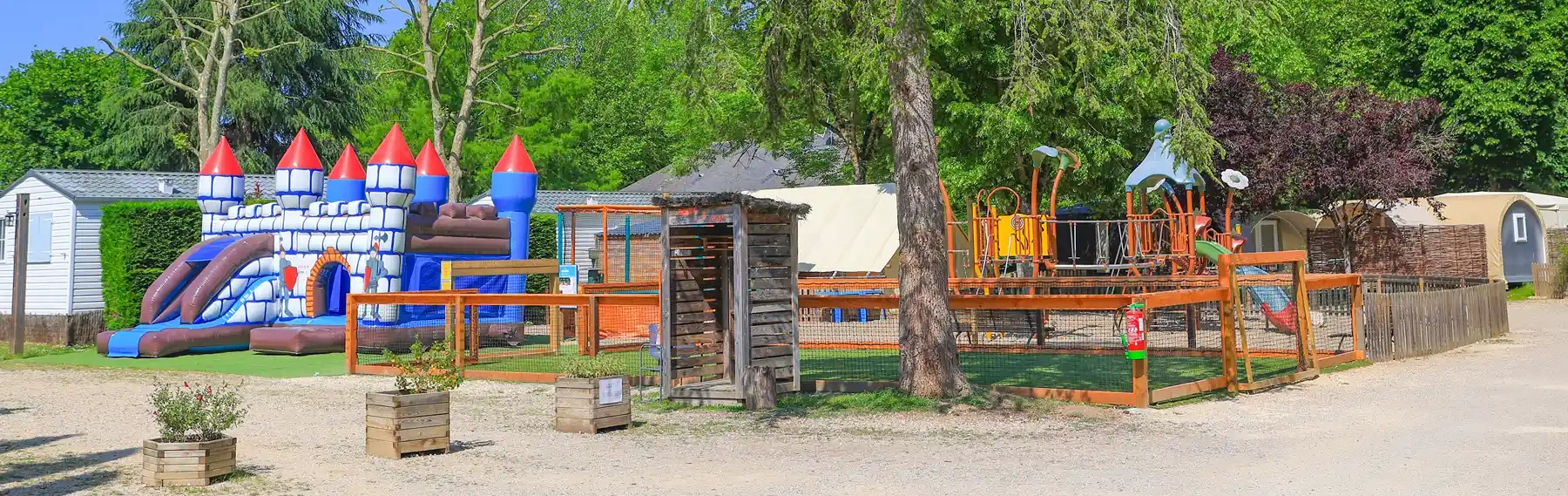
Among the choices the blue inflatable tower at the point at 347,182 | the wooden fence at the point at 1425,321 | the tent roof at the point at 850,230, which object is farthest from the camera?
the tent roof at the point at 850,230

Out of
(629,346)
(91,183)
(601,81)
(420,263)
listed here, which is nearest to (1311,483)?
(629,346)

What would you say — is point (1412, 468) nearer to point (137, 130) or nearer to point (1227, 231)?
point (1227, 231)

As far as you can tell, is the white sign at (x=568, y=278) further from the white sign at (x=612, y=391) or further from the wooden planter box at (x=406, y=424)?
the wooden planter box at (x=406, y=424)

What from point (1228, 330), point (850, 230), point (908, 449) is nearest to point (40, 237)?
point (850, 230)

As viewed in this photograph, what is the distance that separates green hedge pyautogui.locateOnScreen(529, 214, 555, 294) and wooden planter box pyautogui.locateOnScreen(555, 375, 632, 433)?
1807 centimetres

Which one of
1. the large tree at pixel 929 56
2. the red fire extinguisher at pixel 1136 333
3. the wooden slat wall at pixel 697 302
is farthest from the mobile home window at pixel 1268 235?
the wooden slat wall at pixel 697 302

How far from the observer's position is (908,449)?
30.2ft

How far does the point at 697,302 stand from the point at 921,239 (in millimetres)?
2496

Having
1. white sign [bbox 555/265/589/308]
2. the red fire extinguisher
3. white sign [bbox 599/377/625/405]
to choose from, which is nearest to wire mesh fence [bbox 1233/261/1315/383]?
the red fire extinguisher

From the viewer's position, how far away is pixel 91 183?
24172 millimetres

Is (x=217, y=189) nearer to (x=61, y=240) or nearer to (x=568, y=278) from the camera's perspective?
(x=61, y=240)

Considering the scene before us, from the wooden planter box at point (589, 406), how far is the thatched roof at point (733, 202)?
2047 mm

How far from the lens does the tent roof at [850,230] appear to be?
25.9 metres

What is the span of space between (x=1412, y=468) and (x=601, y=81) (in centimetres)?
5261
